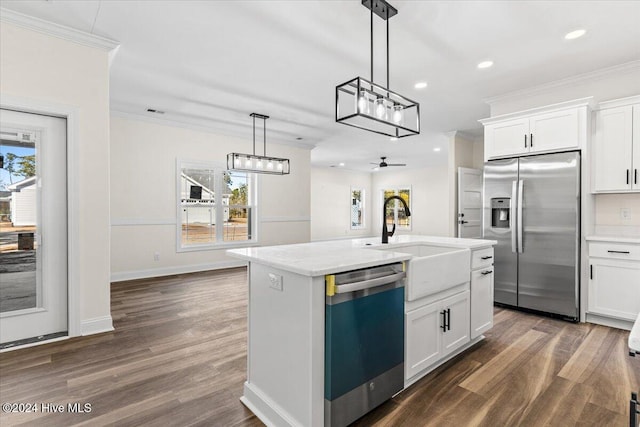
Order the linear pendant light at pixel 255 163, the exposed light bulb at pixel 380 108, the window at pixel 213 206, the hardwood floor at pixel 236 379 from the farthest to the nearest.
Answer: the window at pixel 213 206 → the linear pendant light at pixel 255 163 → the exposed light bulb at pixel 380 108 → the hardwood floor at pixel 236 379

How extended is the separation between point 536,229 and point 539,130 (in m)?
1.15

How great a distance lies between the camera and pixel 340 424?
5.47ft

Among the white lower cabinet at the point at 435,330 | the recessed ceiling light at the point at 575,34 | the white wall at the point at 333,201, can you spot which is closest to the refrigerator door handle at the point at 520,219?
the recessed ceiling light at the point at 575,34

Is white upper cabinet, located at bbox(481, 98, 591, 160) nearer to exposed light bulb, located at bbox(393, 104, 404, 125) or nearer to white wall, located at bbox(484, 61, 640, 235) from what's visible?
white wall, located at bbox(484, 61, 640, 235)

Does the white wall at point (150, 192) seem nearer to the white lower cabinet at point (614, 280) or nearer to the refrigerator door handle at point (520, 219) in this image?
the refrigerator door handle at point (520, 219)

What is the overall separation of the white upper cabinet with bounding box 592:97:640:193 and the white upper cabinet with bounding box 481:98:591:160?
24 cm

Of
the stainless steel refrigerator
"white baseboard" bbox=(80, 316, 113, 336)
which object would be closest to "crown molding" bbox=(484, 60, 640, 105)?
the stainless steel refrigerator

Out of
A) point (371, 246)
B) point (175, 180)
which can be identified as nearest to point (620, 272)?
point (371, 246)

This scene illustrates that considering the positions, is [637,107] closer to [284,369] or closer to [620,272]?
[620,272]

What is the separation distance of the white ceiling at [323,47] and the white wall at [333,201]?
246 inches

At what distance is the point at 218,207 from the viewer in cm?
644

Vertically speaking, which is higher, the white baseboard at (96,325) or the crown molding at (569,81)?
the crown molding at (569,81)

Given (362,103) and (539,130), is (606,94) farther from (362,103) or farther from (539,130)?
(362,103)

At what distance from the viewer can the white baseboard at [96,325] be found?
2979 millimetres
